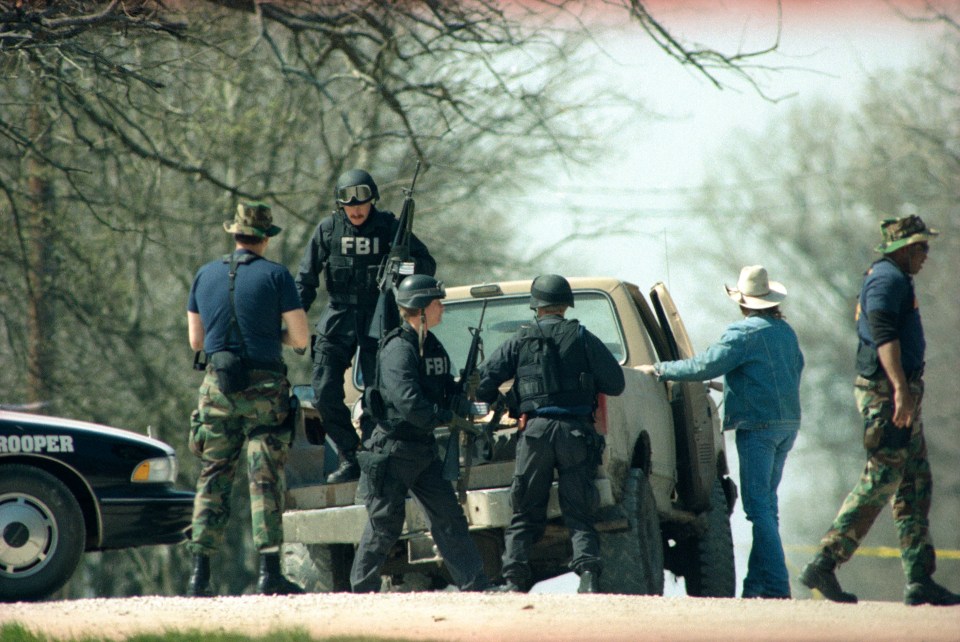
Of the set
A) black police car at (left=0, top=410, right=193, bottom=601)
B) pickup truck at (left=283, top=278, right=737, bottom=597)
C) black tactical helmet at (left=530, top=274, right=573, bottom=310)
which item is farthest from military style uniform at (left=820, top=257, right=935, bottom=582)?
black police car at (left=0, top=410, right=193, bottom=601)

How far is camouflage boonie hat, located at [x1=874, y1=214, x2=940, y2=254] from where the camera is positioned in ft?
27.0

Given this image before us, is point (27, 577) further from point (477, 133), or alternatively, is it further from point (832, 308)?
point (832, 308)

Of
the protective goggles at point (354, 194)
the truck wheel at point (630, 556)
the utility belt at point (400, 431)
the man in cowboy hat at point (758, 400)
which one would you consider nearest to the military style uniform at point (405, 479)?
the utility belt at point (400, 431)

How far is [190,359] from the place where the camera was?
22656 mm

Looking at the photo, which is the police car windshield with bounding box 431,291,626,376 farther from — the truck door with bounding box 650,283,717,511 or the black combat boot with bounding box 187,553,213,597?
the black combat boot with bounding box 187,553,213,597

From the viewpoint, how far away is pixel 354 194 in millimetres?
8789

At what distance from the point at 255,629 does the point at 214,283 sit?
7.81 ft

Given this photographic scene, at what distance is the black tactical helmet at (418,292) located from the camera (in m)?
8.07

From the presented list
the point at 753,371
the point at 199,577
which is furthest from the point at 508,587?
the point at 753,371

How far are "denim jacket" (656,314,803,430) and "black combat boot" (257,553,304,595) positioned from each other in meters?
2.36

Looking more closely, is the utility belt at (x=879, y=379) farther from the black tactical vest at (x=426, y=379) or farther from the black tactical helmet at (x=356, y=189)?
the black tactical helmet at (x=356, y=189)

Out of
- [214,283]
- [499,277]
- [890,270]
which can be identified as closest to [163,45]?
[499,277]

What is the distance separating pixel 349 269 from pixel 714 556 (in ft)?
10.2

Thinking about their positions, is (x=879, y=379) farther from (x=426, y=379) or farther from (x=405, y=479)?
Result: (x=405, y=479)
